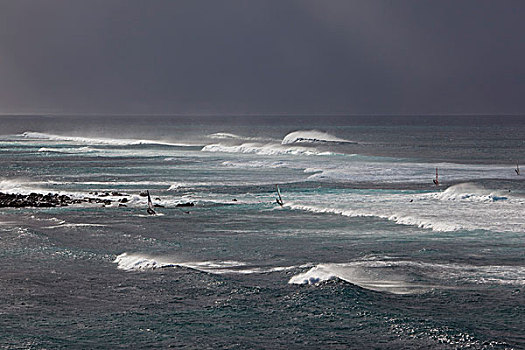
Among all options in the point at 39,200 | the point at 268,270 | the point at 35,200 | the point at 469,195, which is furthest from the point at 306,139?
the point at 268,270

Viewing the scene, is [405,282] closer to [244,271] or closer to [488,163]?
[244,271]

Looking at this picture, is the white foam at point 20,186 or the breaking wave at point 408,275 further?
the white foam at point 20,186

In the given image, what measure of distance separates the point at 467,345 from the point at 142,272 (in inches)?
473

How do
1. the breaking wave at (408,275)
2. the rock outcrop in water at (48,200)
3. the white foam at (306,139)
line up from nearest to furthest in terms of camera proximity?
the breaking wave at (408,275) < the rock outcrop in water at (48,200) < the white foam at (306,139)

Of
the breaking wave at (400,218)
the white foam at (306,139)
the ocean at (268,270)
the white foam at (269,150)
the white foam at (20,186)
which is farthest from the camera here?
the white foam at (306,139)

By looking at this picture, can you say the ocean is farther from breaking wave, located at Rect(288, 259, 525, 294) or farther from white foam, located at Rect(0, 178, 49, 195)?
white foam, located at Rect(0, 178, 49, 195)

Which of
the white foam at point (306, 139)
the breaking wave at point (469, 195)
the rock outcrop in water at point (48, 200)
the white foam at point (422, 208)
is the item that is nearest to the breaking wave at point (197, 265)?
the white foam at point (422, 208)

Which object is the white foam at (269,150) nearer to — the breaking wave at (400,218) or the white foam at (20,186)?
the white foam at (20,186)

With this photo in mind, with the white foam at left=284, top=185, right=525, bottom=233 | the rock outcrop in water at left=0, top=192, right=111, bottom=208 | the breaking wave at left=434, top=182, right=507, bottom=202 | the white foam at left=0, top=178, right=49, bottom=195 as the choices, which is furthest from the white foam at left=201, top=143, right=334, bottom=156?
the rock outcrop in water at left=0, top=192, right=111, bottom=208

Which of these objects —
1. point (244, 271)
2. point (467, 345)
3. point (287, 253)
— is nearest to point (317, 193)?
point (287, 253)

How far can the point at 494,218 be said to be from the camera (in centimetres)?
3922

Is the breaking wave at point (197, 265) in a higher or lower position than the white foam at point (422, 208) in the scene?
higher

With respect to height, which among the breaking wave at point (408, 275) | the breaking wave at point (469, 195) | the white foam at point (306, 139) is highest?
the breaking wave at point (408, 275)

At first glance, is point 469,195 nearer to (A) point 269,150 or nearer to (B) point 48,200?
(B) point 48,200
